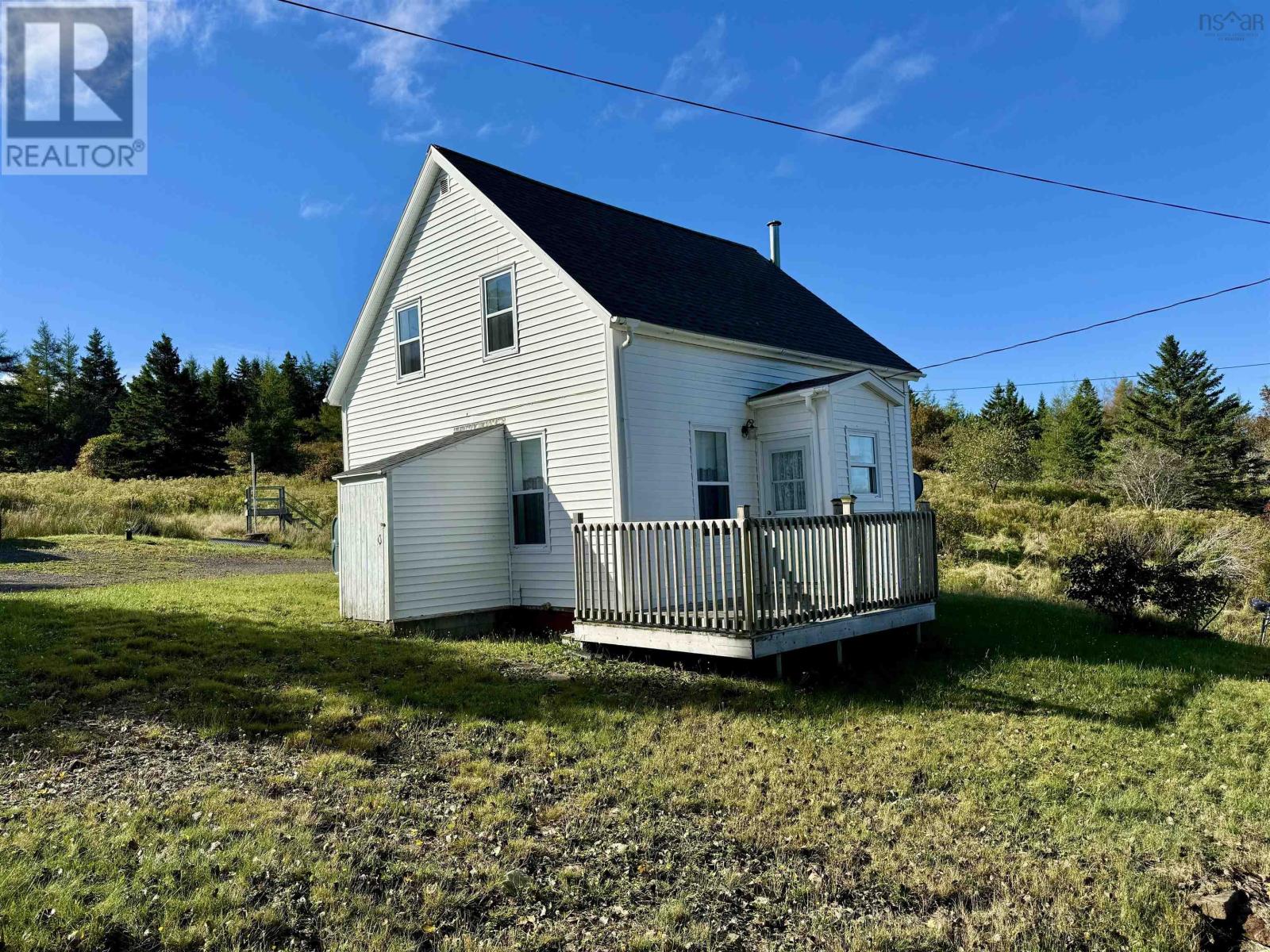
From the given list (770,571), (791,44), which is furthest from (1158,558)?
(791,44)

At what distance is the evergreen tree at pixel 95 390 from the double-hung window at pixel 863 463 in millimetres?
61803

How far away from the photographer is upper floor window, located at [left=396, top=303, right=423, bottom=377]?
1364 cm

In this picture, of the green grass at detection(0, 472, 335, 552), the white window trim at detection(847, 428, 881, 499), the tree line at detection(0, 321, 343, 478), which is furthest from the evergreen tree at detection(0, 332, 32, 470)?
the white window trim at detection(847, 428, 881, 499)

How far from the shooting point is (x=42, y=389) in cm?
5878

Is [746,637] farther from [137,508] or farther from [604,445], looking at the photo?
[137,508]

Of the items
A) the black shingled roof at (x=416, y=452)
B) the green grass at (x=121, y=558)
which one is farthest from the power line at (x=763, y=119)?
the green grass at (x=121, y=558)

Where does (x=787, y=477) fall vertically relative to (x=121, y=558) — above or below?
above

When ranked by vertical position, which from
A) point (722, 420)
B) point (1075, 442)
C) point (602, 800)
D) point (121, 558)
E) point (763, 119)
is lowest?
point (602, 800)

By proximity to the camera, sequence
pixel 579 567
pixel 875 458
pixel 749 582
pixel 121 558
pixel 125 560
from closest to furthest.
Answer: pixel 749 582 → pixel 579 567 → pixel 875 458 → pixel 125 560 → pixel 121 558

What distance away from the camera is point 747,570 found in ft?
26.3

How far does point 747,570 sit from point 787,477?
169 inches

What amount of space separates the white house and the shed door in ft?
0.13

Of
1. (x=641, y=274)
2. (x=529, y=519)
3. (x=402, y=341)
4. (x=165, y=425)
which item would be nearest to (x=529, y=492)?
(x=529, y=519)

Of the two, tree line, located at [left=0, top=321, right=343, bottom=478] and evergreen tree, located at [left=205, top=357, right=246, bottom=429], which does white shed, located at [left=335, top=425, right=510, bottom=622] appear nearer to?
tree line, located at [left=0, top=321, right=343, bottom=478]
